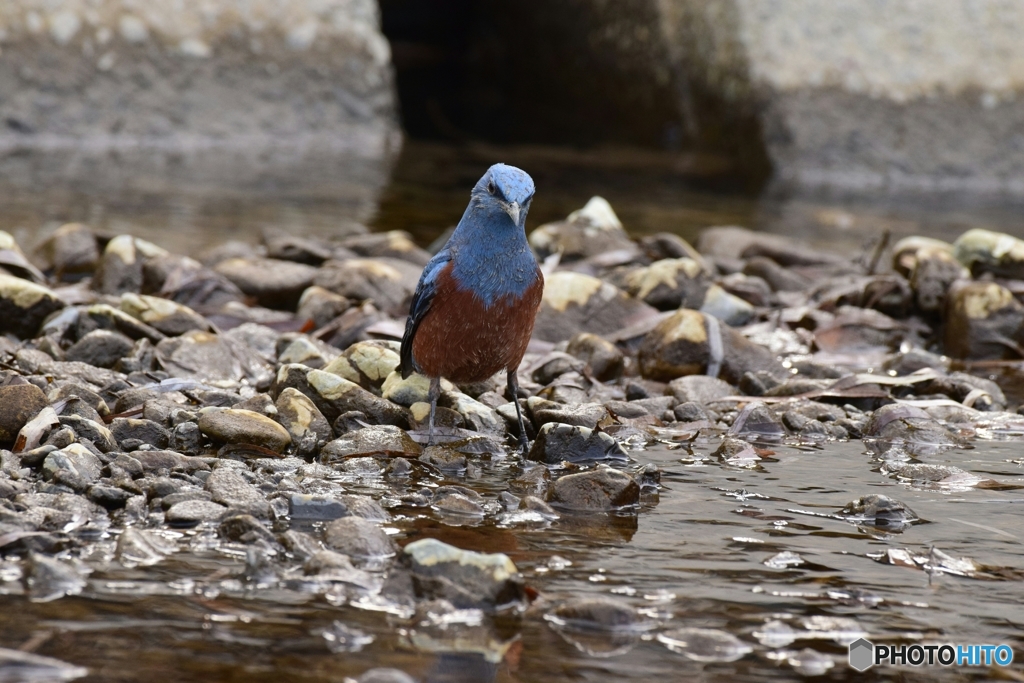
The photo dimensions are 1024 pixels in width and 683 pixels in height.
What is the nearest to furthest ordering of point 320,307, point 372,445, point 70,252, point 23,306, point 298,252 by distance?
point 372,445 < point 23,306 < point 320,307 < point 70,252 < point 298,252

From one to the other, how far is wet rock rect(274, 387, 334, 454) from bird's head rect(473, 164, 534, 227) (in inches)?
39.4

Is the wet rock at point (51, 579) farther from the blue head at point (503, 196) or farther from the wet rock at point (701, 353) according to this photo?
the wet rock at point (701, 353)

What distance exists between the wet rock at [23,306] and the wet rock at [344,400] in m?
1.61

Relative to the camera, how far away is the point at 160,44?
1237 cm

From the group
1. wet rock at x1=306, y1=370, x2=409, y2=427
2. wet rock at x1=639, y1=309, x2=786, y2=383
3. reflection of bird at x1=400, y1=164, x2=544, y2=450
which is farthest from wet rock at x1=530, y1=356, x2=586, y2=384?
wet rock at x1=306, y1=370, x2=409, y2=427

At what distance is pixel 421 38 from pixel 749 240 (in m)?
13.0

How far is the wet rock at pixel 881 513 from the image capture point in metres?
3.50

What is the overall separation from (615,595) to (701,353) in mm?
2684

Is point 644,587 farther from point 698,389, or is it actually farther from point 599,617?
point 698,389

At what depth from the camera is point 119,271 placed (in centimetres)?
634

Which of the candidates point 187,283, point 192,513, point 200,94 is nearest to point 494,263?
point 192,513

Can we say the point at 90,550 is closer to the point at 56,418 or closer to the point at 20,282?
the point at 56,418

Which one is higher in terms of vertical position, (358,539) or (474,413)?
(474,413)

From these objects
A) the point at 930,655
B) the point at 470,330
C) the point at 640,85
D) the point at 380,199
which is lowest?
the point at 930,655
